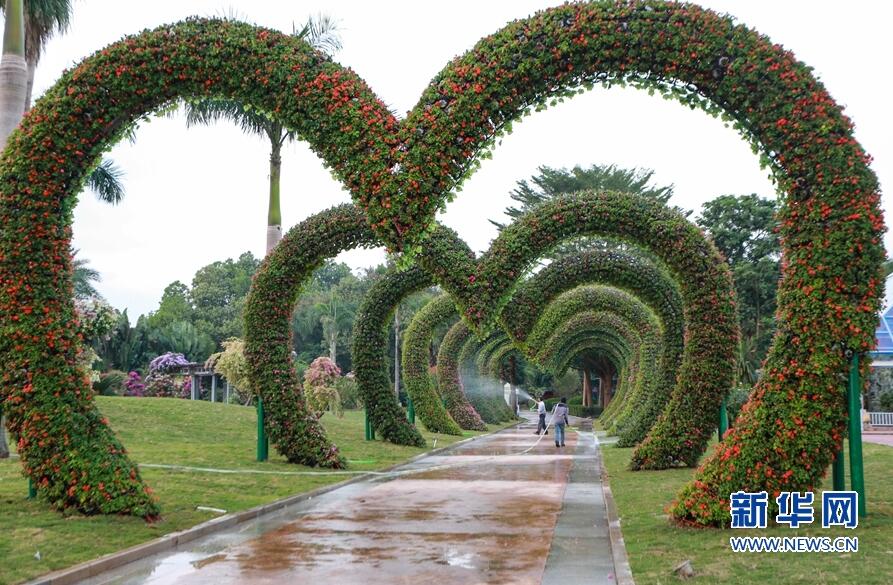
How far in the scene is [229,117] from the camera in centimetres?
2367

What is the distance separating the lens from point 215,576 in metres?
Answer: 7.77

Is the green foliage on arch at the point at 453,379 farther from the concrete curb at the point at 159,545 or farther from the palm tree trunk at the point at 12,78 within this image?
the palm tree trunk at the point at 12,78

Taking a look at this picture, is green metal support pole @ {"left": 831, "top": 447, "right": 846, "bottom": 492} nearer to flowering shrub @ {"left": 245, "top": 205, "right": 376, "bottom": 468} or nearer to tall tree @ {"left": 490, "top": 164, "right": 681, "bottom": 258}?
flowering shrub @ {"left": 245, "top": 205, "right": 376, "bottom": 468}

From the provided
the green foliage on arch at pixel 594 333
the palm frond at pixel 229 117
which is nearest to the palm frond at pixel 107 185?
the palm frond at pixel 229 117

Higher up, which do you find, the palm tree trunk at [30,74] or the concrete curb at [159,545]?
the palm tree trunk at [30,74]

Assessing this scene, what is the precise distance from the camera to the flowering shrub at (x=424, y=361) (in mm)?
30031

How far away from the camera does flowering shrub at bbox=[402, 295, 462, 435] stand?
30.0 metres

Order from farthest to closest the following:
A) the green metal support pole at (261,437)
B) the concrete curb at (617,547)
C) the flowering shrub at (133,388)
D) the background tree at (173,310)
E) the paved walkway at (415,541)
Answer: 1. the background tree at (173,310)
2. the flowering shrub at (133,388)
3. the green metal support pole at (261,437)
4. the paved walkway at (415,541)
5. the concrete curb at (617,547)

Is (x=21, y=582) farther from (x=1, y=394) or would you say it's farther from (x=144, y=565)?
(x=1, y=394)

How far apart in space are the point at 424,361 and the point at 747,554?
22.6 m

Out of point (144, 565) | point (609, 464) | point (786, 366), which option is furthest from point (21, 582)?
point (609, 464)

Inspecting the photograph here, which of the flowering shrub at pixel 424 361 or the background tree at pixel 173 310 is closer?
the flowering shrub at pixel 424 361

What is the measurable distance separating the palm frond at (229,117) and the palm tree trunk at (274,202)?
0.50 meters

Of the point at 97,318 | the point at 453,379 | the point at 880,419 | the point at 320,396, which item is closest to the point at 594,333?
the point at 453,379
